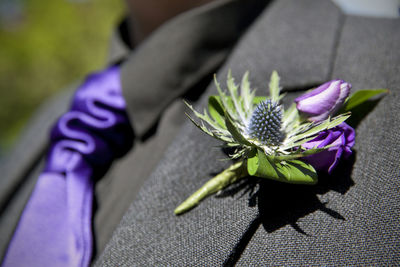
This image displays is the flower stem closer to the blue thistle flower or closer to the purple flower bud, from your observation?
the blue thistle flower

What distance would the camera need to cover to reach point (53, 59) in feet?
17.9

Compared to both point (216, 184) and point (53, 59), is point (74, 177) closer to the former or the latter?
point (216, 184)

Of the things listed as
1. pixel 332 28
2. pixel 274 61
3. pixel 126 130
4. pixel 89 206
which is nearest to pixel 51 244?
pixel 89 206

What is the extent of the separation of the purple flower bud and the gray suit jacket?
21 cm

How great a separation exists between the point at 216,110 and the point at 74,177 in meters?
0.71

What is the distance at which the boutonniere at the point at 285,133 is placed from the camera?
611 mm

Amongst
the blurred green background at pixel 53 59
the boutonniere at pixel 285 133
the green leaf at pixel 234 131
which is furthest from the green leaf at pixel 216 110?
the blurred green background at pixel 53 59

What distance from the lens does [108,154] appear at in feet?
4.05

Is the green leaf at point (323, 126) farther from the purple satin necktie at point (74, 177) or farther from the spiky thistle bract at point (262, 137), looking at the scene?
the purple satin necktie at point (74, 177)

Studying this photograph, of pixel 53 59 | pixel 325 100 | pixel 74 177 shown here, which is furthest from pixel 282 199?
pixel 53 59

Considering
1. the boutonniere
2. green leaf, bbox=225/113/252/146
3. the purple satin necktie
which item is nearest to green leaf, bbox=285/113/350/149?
the boutonniere

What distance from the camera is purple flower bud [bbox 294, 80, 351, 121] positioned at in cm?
65

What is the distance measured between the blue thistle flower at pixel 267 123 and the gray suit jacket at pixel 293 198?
0.46 ft

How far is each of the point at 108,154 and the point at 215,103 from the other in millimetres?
680
